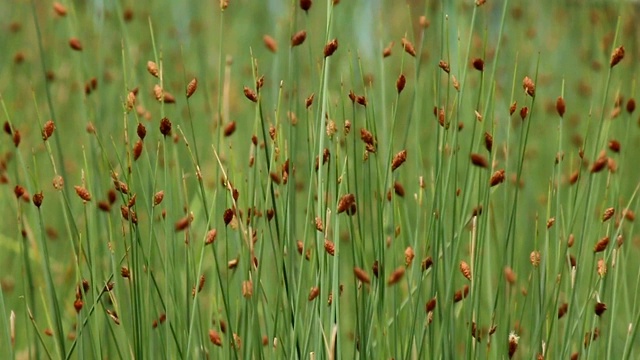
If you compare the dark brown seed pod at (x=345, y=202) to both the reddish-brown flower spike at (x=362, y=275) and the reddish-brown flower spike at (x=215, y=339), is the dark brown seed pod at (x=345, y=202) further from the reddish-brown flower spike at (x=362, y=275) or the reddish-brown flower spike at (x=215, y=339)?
the reddish-brown flower spike at (x=215, y=339)

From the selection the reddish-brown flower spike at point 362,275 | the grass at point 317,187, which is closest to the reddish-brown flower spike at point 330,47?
the grass at point 317,187

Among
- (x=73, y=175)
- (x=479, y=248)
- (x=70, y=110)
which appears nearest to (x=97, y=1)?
(x=73, y=175)

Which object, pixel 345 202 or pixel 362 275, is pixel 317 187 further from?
pixel 362 275

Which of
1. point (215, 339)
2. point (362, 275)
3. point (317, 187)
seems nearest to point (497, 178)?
point (317, 187)

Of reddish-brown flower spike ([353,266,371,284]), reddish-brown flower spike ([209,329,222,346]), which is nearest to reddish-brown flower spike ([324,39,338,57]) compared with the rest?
reddish-brown flower spike ([353,266,371,284])

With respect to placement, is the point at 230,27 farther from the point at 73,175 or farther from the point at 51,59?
the point at 73,175

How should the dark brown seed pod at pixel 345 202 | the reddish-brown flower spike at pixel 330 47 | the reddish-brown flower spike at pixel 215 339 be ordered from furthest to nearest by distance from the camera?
1. the reddish-brown flower spike at pixel 215 339
2. the reddish-brown flower spike at pixel 330 47
3. the dark brown seed pod at pixel 345 202

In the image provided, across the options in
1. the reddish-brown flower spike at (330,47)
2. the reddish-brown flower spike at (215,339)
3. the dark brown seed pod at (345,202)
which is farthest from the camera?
the reddish-brown flower spike at (215,339)

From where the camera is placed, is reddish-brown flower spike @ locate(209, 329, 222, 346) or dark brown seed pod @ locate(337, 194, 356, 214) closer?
dark brown seed pod @ locate(337, 194, 356, 214)

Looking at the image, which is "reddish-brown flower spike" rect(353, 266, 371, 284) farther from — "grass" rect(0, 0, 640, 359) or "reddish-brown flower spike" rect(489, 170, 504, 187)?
"reddish-brown flower spike" rect(489, 170, 504, 187)
